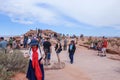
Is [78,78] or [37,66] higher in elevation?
[37,66]

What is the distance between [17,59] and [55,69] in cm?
292

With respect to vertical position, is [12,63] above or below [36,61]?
below

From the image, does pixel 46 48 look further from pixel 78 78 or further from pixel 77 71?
pixel 78 78

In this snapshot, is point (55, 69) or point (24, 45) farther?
point (24, 45)

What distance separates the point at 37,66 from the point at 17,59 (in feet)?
14.6

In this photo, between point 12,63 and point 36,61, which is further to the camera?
point 12,63

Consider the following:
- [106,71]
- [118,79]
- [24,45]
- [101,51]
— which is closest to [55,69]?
[106,71]

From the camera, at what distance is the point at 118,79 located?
50.8 feet

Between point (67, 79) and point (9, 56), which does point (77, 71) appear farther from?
point (9, 56)

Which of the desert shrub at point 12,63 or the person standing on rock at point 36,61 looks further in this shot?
the desert shrub at point 12,63

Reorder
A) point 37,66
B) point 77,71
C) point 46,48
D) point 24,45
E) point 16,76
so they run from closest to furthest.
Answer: point 37,66 < point 16,76 < point 77,71 < point 46,48 < point 24,45

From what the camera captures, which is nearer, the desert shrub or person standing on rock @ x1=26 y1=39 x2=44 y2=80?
person standing on rock @ x1=26 y1=39 x2=44 y2=80

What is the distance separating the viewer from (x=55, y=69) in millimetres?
18078

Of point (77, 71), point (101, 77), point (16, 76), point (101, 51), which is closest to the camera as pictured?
point (16, 76)
